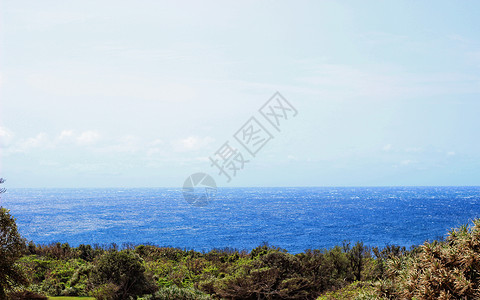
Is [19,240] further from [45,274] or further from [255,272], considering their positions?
[45,274]

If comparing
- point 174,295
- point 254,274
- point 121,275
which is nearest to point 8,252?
point 121,275

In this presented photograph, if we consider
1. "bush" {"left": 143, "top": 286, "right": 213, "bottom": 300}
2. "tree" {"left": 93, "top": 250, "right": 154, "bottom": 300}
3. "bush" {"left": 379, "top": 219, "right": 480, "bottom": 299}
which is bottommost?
"bush" {"left": 143, "top": 286, "right": 213, "bottom": 300}

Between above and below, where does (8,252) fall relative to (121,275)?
above

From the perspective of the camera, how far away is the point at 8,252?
27.7 ft

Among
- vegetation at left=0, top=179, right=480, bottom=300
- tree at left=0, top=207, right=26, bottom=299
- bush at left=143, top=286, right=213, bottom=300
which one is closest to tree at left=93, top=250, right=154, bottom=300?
vegetation at left=0, top=179, right=480, bottom=300

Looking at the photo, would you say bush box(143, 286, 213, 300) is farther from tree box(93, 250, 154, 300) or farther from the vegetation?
tree box(93, 250, 154, 300)

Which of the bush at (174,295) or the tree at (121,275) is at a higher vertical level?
the tree at (121,275)

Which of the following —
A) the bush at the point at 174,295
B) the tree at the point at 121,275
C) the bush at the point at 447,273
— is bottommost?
the bush at the point at 174,295

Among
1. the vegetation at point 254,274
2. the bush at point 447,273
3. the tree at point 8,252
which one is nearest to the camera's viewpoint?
the bush at point 447,273

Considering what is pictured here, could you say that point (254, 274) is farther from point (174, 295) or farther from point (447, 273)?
point (447, 273)

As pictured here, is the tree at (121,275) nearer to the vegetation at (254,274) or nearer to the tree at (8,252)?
the vegetation at (254,274)

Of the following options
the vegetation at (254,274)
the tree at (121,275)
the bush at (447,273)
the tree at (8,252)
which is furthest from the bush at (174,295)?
the bush at (447,273)

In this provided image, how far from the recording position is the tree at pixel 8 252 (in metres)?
8.38

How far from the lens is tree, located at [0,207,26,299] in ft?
27.5
